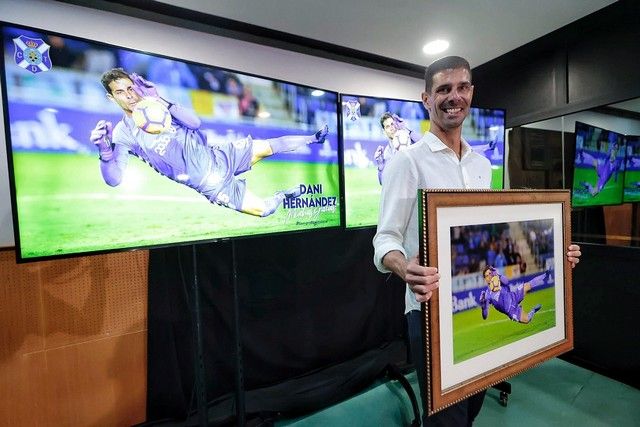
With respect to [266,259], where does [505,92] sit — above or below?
above

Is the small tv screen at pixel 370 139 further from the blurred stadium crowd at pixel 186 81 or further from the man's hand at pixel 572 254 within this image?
the man's hand at pixel 572 254

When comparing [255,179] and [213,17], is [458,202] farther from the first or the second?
[213,17]

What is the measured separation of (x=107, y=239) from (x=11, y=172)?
37 cm

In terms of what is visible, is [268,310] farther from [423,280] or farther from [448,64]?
[448,64]

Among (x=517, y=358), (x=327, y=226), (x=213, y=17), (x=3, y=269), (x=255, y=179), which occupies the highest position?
(x=213, y=17)

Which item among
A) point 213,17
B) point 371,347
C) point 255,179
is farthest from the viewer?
point 371,347

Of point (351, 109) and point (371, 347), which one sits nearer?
point (351, 109)

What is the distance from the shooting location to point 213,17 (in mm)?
2105

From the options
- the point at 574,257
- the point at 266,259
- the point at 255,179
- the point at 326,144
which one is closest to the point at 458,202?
the point at 574,257

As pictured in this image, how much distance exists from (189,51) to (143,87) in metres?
1.00

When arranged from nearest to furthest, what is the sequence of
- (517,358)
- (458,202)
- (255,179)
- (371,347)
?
(458,202), (517,358), (255,179), (371,347)

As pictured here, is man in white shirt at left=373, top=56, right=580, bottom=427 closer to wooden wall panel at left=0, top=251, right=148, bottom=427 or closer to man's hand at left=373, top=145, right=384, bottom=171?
man's hand at left=373, top=145, right=384, bottom=171

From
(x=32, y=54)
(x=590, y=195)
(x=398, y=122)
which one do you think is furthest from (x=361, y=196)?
(x=590, y=195)

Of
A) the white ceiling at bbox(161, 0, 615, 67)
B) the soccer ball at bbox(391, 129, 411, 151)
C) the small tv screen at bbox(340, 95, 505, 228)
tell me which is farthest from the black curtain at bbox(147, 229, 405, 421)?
the white ceiling at bbox(161, 0, 615, 67)
